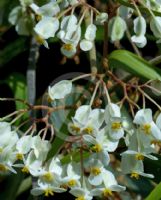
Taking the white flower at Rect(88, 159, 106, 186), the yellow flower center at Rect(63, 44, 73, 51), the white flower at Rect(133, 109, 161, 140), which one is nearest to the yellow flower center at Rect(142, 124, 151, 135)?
the white flower at Rect(133, 109, 161, 140)

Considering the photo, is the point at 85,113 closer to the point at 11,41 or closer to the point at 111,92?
the point at 111,92

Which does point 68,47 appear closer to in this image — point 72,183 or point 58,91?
point 58,91

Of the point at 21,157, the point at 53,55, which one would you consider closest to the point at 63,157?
the point at 21,157

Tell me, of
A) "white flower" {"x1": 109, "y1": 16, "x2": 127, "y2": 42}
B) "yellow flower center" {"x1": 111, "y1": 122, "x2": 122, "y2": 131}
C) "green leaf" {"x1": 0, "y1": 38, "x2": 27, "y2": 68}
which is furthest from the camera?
"green leaf" {"x1": 0, "y1": 38, "x2": 27, "y2": 68}

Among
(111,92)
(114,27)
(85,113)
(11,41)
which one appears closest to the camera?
(85,113)

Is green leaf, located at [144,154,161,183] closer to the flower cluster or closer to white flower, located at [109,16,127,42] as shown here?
the flower cluster

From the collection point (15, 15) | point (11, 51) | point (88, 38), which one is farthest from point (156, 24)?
point (11, 51)
